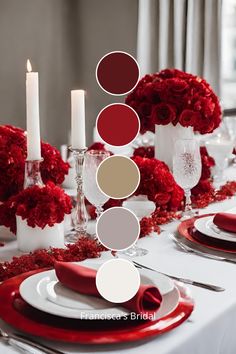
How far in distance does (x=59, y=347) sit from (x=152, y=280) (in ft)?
0.62

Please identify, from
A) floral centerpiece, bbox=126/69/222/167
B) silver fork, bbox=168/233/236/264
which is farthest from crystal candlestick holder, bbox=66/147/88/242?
floral centerpiece, bbox=126/69/222/167

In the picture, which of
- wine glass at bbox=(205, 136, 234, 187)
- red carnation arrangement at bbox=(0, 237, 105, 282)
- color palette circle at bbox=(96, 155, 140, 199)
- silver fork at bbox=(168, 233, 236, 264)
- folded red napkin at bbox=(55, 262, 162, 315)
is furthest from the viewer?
wine glass at bbox=(205, 136, 234, 187)

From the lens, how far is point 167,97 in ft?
5.48

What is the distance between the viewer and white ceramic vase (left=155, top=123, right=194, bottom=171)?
5.71 feet

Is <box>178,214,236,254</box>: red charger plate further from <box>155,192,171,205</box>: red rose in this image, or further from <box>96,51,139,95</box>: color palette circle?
<box>96,51,139,95</box>: color palette circle

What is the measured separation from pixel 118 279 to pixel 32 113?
54 cm

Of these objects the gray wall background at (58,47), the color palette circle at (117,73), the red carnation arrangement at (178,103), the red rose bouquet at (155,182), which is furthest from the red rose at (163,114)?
the gray wall background at (58,47)

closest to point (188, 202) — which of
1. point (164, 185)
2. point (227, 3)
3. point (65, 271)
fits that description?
point (164, 185)

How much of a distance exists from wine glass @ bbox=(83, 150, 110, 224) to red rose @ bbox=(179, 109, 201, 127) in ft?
1.79

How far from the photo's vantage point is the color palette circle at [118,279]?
0.68 meters

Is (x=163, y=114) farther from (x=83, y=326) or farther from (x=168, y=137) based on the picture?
(x=83, y=326)

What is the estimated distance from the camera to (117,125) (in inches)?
26.1

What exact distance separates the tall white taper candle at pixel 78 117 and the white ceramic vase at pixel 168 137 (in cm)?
58

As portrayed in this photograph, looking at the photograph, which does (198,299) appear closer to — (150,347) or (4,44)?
(150,347)
